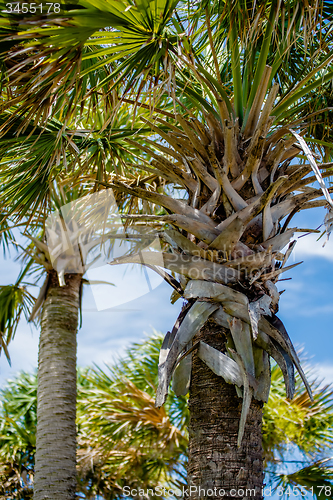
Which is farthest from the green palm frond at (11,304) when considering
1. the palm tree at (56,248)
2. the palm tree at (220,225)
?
the palm tree at (220,225)

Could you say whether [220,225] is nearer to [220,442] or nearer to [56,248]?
[220,442]

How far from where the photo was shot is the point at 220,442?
8.00 ft

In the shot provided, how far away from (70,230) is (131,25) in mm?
2944

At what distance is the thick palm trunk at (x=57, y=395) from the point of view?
4484mm

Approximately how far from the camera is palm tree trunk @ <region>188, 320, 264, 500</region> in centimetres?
235

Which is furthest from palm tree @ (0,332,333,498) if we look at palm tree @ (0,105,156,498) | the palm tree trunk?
the palm tree trunk

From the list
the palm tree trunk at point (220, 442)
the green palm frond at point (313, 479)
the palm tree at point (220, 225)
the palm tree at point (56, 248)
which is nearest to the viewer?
the palm tree trunk at point (220, 442)

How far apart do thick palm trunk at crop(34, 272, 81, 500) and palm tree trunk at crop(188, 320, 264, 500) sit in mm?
2512

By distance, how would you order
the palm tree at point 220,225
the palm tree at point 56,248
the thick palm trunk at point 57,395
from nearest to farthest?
1. the palm tree at point 220,225
2. the palm tree at point 56,248
3. the thick palm trunk at point 57,395

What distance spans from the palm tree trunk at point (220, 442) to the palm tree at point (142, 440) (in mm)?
4662

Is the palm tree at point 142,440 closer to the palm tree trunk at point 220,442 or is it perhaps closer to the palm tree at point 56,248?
the palm tree at point 56,248

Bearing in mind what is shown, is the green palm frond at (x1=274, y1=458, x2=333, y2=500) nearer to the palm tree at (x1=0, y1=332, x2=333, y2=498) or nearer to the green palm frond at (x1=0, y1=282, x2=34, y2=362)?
the palm tree at (x1=0, y1=332, x2=333, y2=498)

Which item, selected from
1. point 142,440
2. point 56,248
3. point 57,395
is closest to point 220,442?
point 57,395

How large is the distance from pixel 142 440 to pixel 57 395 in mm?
2907
